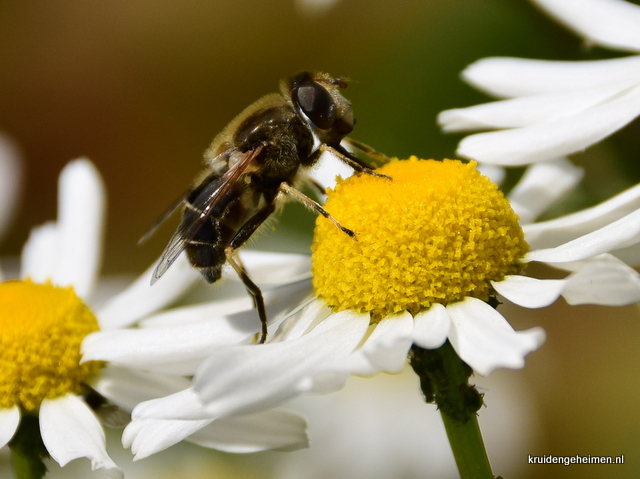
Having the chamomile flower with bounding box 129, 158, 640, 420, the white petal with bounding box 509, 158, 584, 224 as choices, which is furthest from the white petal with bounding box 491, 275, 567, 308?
the white petal with bounding box 509, 158, 584, 224

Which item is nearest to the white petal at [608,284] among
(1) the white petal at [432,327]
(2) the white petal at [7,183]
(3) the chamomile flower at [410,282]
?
(3) the chamomile flower at [410,282]

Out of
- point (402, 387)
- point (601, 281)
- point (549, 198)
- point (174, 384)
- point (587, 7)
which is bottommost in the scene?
point (402, 387)

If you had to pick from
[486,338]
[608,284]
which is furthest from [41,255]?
[608,284]

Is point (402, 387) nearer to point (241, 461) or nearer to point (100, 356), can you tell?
point (241, 461)

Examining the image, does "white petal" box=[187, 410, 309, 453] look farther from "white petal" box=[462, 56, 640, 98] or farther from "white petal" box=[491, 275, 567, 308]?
"white petal" box=[462, 56, 640, 98]

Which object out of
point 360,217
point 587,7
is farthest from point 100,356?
point 587,7

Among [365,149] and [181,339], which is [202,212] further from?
[365,149]
